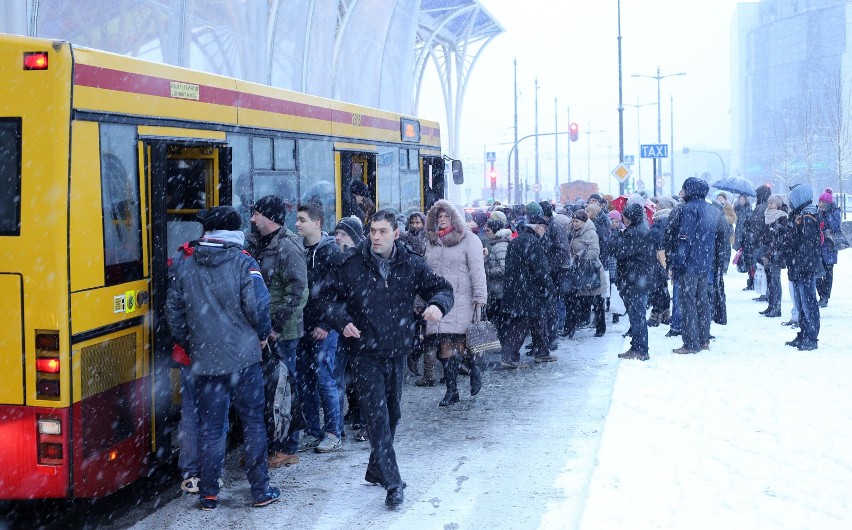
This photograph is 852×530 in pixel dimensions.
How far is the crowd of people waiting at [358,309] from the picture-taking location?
600cm

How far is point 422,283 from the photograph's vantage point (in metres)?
6.19

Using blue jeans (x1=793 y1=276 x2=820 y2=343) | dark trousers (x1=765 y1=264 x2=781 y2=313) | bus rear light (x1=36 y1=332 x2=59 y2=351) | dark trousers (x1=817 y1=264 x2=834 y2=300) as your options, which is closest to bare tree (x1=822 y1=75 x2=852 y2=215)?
dark trousers (x1=817 y1=264 x2=834 y2=300)

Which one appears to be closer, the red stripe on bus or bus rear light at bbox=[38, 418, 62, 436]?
bus rear light at bbox=[38, 418, 62, 436]

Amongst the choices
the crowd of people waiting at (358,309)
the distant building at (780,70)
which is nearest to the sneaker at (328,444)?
the crowd of people waiting at (358,309)

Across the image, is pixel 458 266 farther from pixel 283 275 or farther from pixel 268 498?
pixel 268 498

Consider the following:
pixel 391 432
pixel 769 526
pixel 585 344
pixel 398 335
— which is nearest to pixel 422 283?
pixel 398 335

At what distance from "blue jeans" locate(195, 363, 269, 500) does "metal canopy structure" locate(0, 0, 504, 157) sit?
9.78m

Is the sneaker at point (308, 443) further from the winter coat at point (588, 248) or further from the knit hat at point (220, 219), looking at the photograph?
the winter coat at point (588, 248)

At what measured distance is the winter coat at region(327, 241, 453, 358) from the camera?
6.00m

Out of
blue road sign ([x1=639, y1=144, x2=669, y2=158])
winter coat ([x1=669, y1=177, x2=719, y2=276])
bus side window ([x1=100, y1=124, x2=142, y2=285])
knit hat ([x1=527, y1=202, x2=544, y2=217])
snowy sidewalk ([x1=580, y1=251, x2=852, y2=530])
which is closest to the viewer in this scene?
snowy sidewalk ([x1=580, y1=251, x2=852, y2=530])

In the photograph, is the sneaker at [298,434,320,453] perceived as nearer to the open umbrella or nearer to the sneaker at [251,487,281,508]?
the sneaker at [251,487,281,508]

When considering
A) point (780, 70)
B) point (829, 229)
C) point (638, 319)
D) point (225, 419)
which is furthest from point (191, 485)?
point (780, 70)

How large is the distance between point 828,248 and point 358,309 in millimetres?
8966

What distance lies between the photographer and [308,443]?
308 inches
